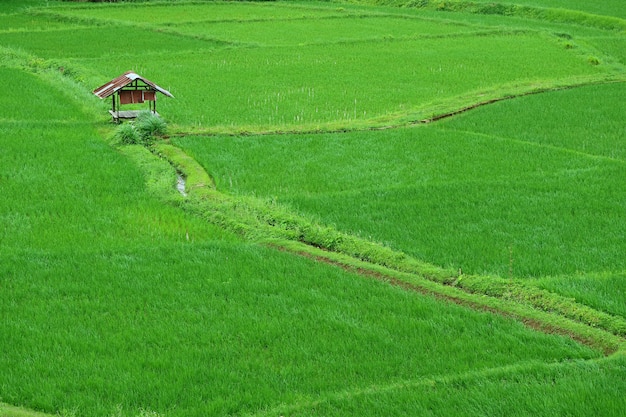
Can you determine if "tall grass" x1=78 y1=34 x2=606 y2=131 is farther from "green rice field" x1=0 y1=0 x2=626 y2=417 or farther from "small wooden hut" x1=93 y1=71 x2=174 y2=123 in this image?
"small wooden hut" x1=93 y1=71 x2=174 y2=123

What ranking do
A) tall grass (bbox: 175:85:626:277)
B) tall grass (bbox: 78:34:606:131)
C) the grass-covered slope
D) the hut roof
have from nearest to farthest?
the grass-covered slope
tall grass (bbox: 175:85:626:277)
the hut roof
tall grass (bbox: 78:34:606:131)

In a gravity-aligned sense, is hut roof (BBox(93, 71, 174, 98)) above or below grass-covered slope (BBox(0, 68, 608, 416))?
above

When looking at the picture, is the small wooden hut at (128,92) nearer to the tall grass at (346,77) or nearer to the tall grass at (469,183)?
the tall grass at (346,77)


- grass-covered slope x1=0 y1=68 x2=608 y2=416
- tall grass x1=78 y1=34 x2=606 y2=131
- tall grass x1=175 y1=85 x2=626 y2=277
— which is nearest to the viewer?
grass-covered slope x1=0 y1=68 x2=608 y2=416

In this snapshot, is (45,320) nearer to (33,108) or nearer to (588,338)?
(588,338)

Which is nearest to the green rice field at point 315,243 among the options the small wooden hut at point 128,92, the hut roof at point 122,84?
the small wooden hut at point 128,92

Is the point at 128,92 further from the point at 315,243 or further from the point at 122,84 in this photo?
the point at 315,243

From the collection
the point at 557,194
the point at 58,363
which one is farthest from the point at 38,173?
the point at 557,194

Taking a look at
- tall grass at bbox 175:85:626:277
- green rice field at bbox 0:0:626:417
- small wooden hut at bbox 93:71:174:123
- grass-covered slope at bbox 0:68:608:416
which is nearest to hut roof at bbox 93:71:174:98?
small wooden hut at bbox 93:71:174:123

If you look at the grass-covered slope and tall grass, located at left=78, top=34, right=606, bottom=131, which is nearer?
the grass-covered slope
